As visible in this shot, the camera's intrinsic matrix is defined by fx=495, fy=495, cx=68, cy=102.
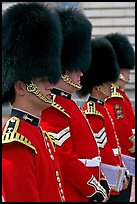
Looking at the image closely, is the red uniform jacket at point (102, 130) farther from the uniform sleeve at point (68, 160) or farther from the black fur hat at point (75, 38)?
the uniform sleeve at point (68, 160)

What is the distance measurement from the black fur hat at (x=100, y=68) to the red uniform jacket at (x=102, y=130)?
19 cm

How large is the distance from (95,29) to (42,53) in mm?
10670

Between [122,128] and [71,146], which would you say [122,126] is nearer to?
[122,128]

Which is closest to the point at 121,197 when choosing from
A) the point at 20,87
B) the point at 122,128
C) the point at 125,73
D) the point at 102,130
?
the point at 122,128

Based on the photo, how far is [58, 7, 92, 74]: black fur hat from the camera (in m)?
3.12

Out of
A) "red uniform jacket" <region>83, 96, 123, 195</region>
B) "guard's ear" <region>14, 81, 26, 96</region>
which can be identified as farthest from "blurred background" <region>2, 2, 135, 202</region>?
"guard's ear" <region>14, 81, 26, 96</region>

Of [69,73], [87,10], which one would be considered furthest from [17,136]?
[87,10]

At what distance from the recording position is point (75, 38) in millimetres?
3174

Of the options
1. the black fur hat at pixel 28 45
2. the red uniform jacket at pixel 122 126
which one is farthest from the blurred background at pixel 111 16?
the black fur hat at pixel 28 45

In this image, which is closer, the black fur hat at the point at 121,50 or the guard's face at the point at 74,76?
the guard's face at the point at 74,76

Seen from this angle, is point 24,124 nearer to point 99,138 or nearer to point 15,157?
point 15,157

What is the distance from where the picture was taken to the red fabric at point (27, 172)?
1971 mm

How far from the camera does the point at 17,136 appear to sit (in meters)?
2.06

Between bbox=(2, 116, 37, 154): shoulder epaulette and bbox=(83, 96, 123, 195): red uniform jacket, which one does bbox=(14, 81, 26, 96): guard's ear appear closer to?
bbox=(2, 116, 37, 154): shoulder epaulette
